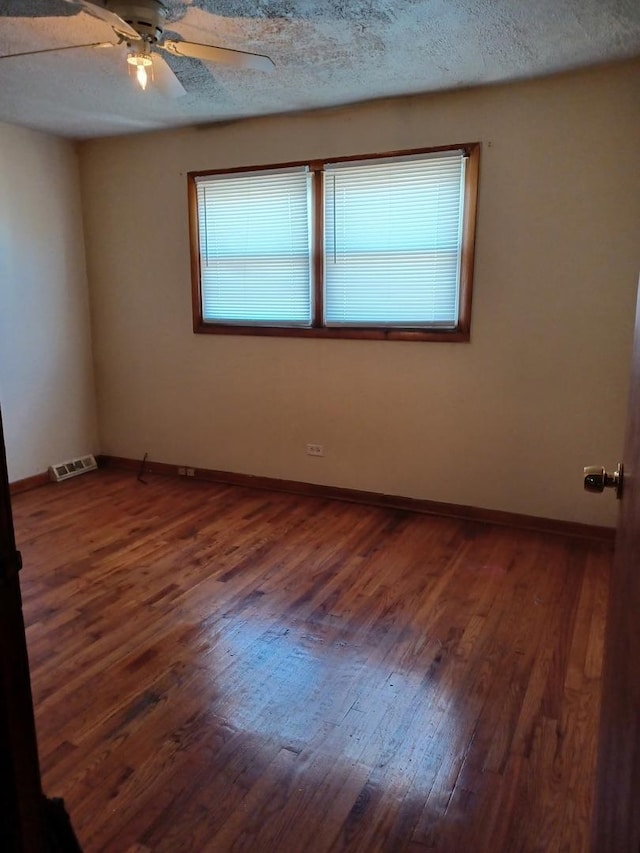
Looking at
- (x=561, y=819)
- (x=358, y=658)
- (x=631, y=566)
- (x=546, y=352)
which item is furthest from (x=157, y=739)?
(x=546, y=352)

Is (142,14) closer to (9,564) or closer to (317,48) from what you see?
(317,48)

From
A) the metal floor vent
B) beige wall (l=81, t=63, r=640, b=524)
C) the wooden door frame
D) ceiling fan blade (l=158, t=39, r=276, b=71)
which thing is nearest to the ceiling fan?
ceiling fan blade (l=158, t=39, r=276, b=71)

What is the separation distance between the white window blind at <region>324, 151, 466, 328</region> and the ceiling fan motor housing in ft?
5.60

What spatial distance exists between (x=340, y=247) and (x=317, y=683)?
109 inches

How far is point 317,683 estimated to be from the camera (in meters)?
2.20

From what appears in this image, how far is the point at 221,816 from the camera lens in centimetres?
162

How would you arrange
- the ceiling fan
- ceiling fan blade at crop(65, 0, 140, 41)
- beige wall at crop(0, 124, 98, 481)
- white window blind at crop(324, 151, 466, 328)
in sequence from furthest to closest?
beige wall at crop(0, 124, 98, 481)
white window blind at crop(324, 151, 466, 328)
the ceiling fan
ceiling fan blade at crop(65, 0, 140, 41)

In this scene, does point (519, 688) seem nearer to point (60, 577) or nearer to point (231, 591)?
point (231, 591)

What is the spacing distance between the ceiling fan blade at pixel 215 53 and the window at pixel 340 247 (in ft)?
4.52

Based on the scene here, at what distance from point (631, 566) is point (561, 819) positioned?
111cm

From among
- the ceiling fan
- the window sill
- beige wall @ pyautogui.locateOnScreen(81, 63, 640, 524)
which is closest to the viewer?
the ceiling fan

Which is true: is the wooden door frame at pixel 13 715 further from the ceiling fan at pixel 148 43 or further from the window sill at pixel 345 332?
the window sill at pixel 345 332

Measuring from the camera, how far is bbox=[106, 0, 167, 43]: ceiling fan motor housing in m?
2.15

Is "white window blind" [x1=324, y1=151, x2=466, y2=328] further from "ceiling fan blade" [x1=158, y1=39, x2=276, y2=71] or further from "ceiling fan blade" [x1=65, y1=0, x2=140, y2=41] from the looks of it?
"ceiling fan blade" [x1=65, y1=0, x2=140, y2=41]
